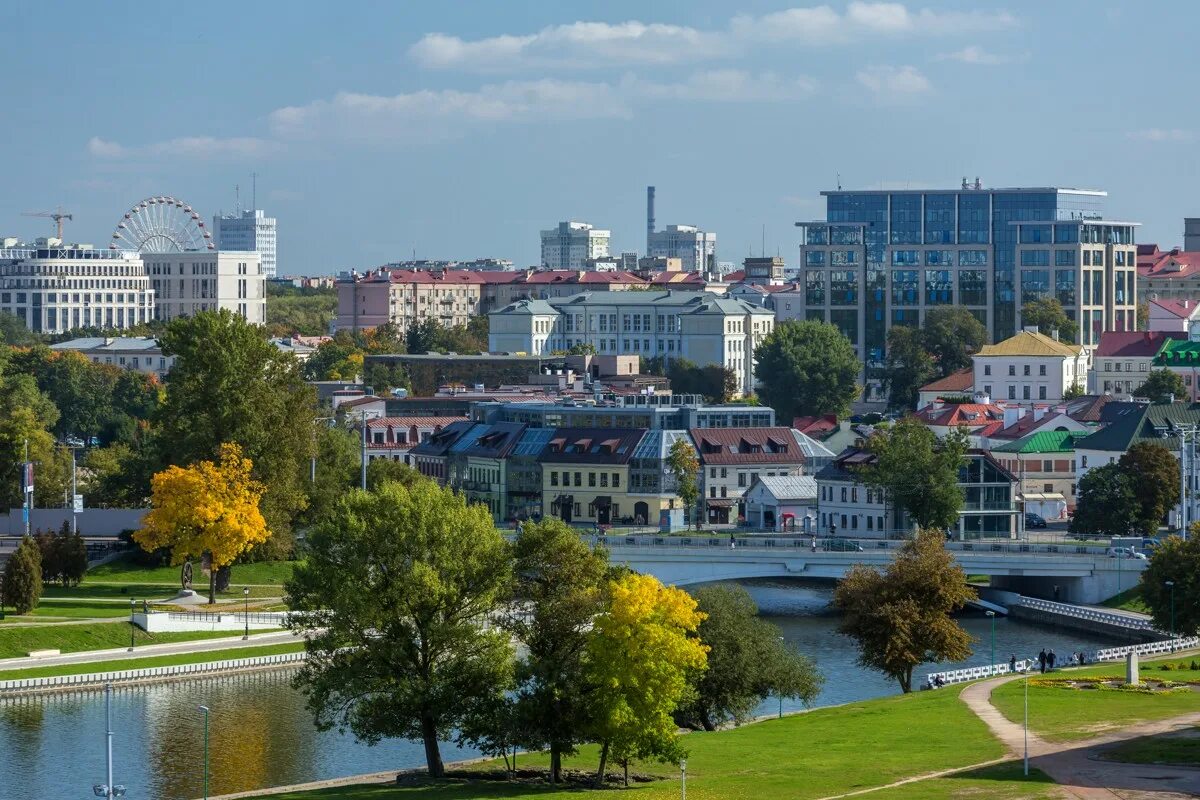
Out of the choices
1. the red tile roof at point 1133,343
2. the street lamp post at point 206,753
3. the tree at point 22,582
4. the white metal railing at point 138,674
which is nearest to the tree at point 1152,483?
the white metal railing at point 138,674

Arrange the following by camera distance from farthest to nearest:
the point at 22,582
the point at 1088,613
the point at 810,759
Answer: the point at 1088,613
the point at 22,582
the point at 810,759

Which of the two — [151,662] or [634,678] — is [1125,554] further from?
[634,678]

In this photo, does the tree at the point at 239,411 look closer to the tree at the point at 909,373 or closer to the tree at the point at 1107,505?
the tree at the point at 1107,505

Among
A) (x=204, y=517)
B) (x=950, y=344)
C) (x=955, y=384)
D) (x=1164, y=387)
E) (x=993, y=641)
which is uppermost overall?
(x=950, y=344)

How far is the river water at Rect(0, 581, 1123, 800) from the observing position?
68.1 meters

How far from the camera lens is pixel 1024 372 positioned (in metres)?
168

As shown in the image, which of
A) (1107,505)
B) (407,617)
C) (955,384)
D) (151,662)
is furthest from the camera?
(955,384)

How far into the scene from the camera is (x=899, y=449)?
11244 centimetres

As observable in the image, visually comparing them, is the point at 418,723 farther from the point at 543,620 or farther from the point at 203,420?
the point at 203,420

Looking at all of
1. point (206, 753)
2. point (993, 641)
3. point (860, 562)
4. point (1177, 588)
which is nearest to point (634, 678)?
point (206, 753)

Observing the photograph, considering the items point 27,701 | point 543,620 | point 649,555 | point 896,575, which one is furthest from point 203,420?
point 543,620

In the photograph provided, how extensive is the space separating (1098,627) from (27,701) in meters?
40.1

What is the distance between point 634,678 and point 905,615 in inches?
785

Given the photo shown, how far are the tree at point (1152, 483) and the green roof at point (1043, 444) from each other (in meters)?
16.1
